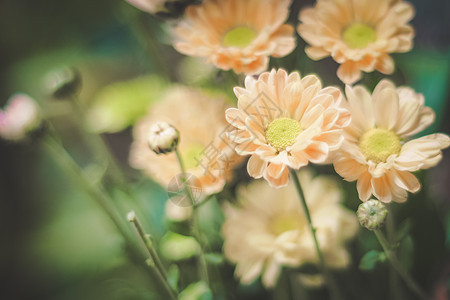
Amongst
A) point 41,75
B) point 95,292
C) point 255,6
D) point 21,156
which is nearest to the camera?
point 255,6

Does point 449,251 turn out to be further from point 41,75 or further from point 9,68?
point 9,68

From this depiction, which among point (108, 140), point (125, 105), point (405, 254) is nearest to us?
point (405, 254)

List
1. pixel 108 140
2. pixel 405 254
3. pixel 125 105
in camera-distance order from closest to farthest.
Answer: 1. pixel 405 254
2. pixel 125 105
3. pixel 108 140

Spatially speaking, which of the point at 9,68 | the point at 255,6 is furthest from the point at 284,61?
the point at 9,68

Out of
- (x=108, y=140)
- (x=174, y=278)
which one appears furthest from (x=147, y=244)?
(x=108, y=140)

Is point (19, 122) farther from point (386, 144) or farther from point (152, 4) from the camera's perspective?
point (386, 144)

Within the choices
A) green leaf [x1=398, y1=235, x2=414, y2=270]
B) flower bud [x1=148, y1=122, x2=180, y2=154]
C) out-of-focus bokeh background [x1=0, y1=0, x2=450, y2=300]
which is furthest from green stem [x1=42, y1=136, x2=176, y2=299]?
green leaf [x1=398, y1=235, x2=414, y2=270]
